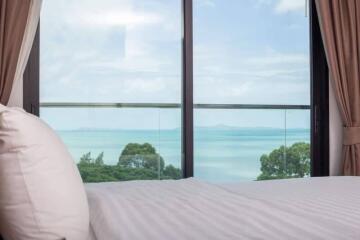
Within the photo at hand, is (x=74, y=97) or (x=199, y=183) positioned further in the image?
(x=74, y=97)

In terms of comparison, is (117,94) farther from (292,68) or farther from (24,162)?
Result: (24,162)

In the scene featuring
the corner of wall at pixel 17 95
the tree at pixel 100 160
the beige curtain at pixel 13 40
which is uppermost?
the beige curtain at pixel 13 40

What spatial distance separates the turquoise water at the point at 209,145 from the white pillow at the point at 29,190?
256 cm

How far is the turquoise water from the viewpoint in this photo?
3703 mm

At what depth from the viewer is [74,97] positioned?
11.7 ft

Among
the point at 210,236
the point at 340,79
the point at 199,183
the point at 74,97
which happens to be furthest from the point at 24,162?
the point at 340,79

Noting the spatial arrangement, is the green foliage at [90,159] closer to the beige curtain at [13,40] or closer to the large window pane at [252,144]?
the large window pane at [252,144]

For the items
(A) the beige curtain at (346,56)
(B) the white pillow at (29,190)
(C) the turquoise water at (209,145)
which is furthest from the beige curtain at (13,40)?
(A) the beige curtain at (346,56)

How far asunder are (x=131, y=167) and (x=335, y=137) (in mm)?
1919

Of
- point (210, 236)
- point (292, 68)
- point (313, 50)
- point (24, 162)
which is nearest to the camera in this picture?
point (24, 162)

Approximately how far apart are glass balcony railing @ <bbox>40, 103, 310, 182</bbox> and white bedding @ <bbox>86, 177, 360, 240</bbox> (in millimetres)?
1589

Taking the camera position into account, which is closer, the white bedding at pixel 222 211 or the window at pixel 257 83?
the white bedding at pixel 222 211

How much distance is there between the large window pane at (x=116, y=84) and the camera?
347 centimetres

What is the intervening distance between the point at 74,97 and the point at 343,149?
8.03ft
